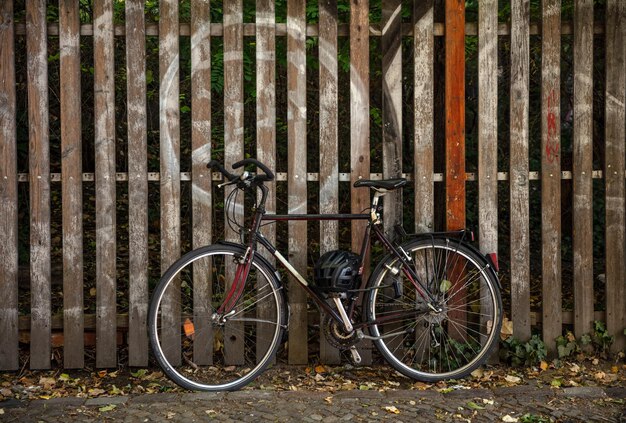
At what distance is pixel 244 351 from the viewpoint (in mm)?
5457

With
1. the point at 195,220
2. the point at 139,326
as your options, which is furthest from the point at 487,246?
the point at 139,326

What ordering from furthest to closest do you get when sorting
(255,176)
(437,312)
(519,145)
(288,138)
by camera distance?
1. (519,145)
2. (288,138)
3. (437,312)
4. (255,176)

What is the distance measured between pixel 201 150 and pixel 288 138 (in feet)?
1.91

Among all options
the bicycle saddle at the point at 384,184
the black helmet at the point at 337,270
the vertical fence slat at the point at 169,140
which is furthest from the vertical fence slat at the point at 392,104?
the vertical fence slat at the point at 169,140

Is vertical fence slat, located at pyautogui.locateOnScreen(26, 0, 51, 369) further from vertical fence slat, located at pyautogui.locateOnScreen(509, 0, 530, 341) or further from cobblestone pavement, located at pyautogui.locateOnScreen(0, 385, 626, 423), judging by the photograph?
vertical fence slat, located at pyautogui.locateOnScreen(509, 0, 530, 341)

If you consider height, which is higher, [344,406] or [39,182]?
[39,182]

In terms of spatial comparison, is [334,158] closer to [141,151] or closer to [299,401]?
[141,151]

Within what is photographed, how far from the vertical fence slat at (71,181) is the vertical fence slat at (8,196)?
1.04 ft

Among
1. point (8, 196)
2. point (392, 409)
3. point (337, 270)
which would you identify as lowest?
point (392, 409)

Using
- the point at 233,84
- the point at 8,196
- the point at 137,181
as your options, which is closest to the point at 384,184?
the point at 233,84

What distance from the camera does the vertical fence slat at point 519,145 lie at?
5.37m

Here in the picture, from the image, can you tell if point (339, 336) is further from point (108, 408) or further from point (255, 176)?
point (108, 408)

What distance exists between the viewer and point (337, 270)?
5.00m

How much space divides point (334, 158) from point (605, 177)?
1.87 meters
